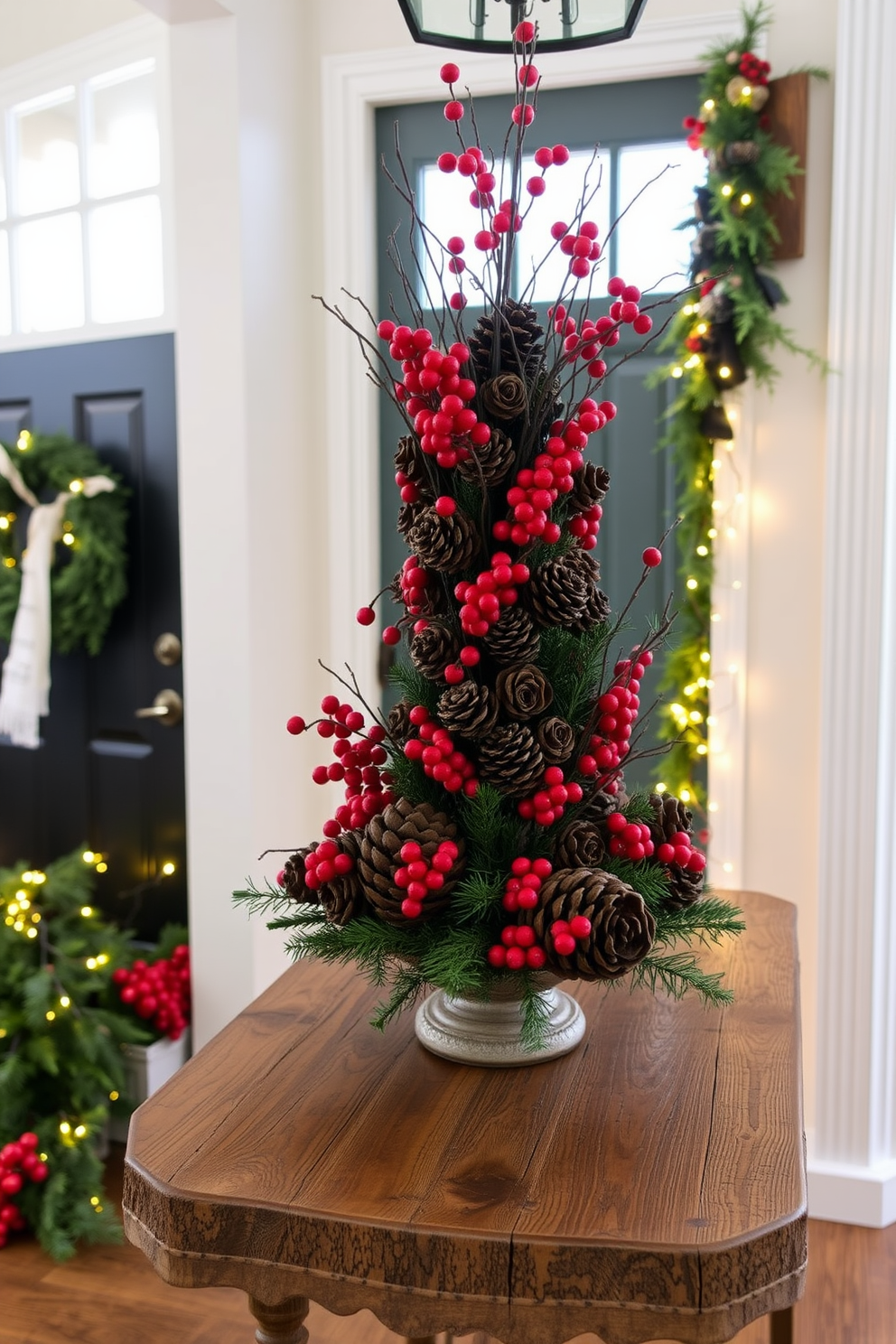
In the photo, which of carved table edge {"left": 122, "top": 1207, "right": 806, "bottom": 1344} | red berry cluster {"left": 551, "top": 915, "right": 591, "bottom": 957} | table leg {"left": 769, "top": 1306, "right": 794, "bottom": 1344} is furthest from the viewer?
table leg {"left": 769, "top": 1306, "right": 794, "bottom": 1344}

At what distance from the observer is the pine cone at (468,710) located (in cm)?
109

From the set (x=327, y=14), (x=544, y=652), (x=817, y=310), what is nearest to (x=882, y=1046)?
(x=817, y=310)

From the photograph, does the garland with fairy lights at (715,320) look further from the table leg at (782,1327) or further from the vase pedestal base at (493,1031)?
the vase pedestal base at (493,1031)

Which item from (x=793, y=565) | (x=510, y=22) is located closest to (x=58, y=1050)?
(x=793, y=565)

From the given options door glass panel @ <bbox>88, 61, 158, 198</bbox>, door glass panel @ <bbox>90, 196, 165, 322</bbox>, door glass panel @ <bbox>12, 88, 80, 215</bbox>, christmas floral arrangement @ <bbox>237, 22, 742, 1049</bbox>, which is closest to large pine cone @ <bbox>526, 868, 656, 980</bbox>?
christmas floral arrangement @ <bbox>237, 22, 742, 1049</bbox>

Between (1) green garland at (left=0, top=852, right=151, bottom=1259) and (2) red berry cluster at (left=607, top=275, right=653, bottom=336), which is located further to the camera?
(1) green garland at (left=0, top=852, right=151, bottom=1259)

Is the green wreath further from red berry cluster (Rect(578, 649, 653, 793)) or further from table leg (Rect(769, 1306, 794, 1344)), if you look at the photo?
table leg (Rect(769, 1306, 794, 1344))

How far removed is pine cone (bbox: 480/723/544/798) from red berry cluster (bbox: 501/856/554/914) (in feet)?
0.23

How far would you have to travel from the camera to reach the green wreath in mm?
2676

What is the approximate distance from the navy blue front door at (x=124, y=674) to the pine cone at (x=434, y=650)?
1.79 meters

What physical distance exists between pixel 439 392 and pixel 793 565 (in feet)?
5.37

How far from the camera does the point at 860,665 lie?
238 centimetres

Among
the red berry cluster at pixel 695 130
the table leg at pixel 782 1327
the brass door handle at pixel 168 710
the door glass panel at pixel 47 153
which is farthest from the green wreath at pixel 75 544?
the table leg at pixel 782 1327

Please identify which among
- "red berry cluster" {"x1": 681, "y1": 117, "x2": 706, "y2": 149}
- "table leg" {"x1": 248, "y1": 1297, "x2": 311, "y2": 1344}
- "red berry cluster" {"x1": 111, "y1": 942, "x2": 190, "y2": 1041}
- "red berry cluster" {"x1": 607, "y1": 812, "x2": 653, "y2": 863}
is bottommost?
"red berry cluster" {"x1": 111, "y1": 942, "x2": 190, "y2": 1041}
